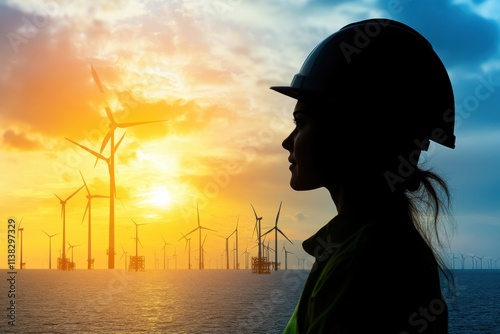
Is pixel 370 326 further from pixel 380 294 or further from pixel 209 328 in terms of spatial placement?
pixel 209 328

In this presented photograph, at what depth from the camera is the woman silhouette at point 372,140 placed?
6.64ft

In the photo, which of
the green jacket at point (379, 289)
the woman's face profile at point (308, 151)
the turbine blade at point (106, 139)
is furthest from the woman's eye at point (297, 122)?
the turbine blade at point (106, 139)

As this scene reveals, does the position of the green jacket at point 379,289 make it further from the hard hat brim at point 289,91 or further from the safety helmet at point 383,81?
the hard hat brim at point 289,91

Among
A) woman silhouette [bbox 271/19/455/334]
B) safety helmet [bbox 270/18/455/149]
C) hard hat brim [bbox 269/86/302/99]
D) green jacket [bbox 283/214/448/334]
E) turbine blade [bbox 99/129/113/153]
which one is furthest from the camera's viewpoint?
turbine blade [bbox 99/129/113/153]

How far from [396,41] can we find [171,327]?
90.6 meters

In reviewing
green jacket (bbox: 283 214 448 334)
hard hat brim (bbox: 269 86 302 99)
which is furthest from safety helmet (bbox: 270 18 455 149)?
green jacket (bbox: 283 214 448 334)

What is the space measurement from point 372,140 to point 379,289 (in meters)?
0.78

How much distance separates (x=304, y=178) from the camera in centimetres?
251

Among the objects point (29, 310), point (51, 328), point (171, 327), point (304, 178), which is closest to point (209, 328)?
point (171, 327)

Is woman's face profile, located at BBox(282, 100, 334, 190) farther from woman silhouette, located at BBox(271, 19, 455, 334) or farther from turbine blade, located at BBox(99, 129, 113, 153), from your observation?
turbine blade, located at BBox(99, 129, 113, 153)

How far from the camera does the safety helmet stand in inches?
93.7

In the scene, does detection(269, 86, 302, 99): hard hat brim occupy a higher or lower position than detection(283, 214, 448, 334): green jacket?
higher

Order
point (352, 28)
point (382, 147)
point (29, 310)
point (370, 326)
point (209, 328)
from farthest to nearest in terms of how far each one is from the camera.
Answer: point (29, 310)
point (209, 328)
point (352, 28)
point (382, 147)
point (370, 326)

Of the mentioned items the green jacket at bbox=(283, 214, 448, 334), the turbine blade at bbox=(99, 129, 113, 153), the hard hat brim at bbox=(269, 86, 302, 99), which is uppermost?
the turbine blade at bbox=(99, 129, 113, 153)
